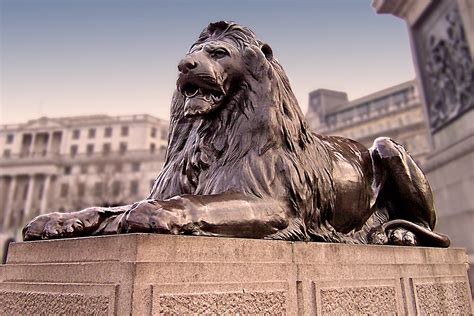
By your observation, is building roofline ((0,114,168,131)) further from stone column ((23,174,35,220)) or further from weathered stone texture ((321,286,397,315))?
weathered stone texture ((321,286,397,315))

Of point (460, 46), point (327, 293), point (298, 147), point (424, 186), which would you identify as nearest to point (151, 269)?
point (327, 293)

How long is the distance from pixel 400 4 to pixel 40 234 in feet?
42.5

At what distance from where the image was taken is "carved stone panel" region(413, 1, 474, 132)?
10.3 m

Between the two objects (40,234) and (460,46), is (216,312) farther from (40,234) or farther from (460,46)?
(460,46)

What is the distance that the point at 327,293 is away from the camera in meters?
2.58

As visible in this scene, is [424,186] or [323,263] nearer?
[323,263]

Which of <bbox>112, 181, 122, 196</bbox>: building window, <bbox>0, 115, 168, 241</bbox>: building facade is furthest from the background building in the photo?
<bbox>112, 181, 122, 196</bbox>: building window

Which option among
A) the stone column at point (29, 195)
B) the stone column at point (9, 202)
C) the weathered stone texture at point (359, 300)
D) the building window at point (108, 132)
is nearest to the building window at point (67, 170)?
the stone column at point (29, 195)

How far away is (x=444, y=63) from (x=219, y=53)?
10.2 meters

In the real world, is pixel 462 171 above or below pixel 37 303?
above

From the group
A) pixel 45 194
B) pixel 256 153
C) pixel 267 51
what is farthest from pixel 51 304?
pixel 45 194

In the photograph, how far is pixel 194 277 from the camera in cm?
200

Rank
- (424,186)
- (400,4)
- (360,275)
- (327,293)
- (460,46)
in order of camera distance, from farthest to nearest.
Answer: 1. (400,4)
2. (460,46)
3. (424,186)
4. (360,275)
5. (327,293)

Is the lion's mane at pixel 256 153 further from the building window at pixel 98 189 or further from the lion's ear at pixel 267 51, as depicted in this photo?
the building window at pixel 98 189
